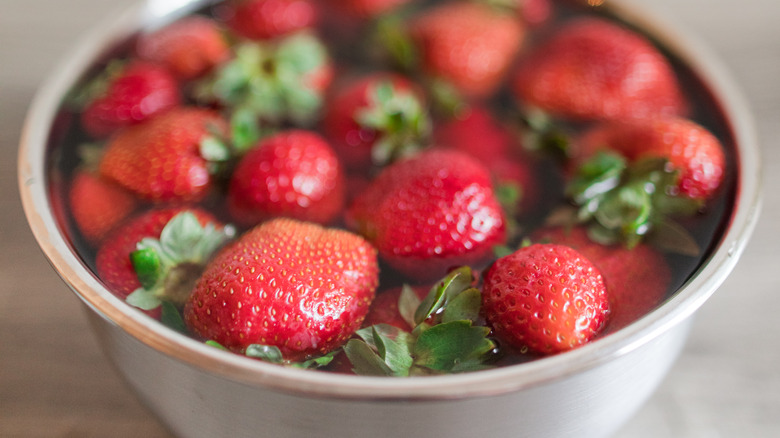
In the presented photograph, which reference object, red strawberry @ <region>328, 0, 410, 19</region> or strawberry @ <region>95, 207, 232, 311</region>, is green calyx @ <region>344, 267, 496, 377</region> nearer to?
Answer: strawberry @ <region>95, 207, 232, 311</region>

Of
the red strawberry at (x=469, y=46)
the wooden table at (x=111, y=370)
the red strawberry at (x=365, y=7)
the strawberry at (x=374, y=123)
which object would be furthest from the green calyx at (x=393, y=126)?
the wooden table at (x=111, y=370)

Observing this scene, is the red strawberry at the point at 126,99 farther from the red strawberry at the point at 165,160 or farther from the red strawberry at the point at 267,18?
the red strawberry at the point at 267,18

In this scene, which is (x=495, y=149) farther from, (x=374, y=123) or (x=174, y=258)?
(x=174, y=258)

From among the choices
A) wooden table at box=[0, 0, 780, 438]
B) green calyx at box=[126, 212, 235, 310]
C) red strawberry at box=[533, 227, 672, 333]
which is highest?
green calyx at box=[126, 212, 235, 310]

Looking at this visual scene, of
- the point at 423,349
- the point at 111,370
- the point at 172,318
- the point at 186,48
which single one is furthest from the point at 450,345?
the point at 186,48

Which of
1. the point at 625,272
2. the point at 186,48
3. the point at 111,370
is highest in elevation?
the point at 186,48

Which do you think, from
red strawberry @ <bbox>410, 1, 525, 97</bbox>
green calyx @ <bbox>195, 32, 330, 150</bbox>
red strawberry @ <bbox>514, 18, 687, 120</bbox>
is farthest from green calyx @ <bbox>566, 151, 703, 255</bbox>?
green calyx @ <bbox>195, 32, 330, 150</bbox>
